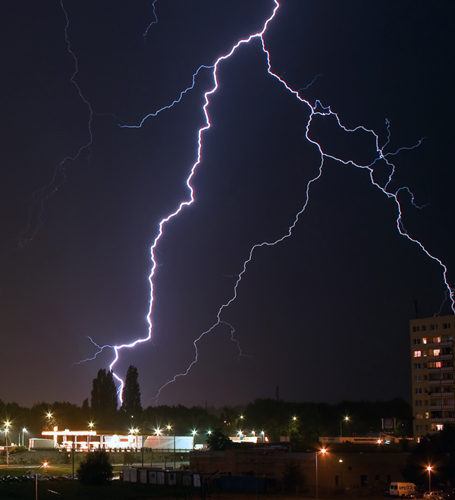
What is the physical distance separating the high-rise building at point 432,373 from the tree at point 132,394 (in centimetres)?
3506

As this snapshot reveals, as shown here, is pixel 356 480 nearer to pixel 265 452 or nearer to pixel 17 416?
pixel 265 452

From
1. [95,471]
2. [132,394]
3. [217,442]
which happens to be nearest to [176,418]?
[132,394]

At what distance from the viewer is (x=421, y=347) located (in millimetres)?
60750

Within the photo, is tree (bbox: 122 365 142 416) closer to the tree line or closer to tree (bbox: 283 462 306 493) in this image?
the tree line

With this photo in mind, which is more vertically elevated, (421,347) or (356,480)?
(421,347)

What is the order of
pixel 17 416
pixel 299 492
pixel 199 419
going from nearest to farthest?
pixel 299 492
pixel 17 416
pixel 199 419

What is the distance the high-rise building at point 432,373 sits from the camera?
58062mm

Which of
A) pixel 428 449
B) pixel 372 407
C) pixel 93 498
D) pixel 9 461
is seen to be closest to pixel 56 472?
pixel 9 461

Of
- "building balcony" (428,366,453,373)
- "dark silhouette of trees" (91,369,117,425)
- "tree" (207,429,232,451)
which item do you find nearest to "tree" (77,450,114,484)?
"tree" (207,429,232,451)

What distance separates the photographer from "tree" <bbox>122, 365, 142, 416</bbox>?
82.1 metres

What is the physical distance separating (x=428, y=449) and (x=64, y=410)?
Result: 56.0 m

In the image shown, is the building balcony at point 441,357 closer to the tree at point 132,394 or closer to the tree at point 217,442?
the tree at point 217,442

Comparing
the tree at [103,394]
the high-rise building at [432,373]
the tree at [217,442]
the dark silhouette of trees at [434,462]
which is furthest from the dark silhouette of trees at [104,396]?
the dark silhouette of trees at [434,462]

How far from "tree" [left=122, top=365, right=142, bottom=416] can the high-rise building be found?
115ft
